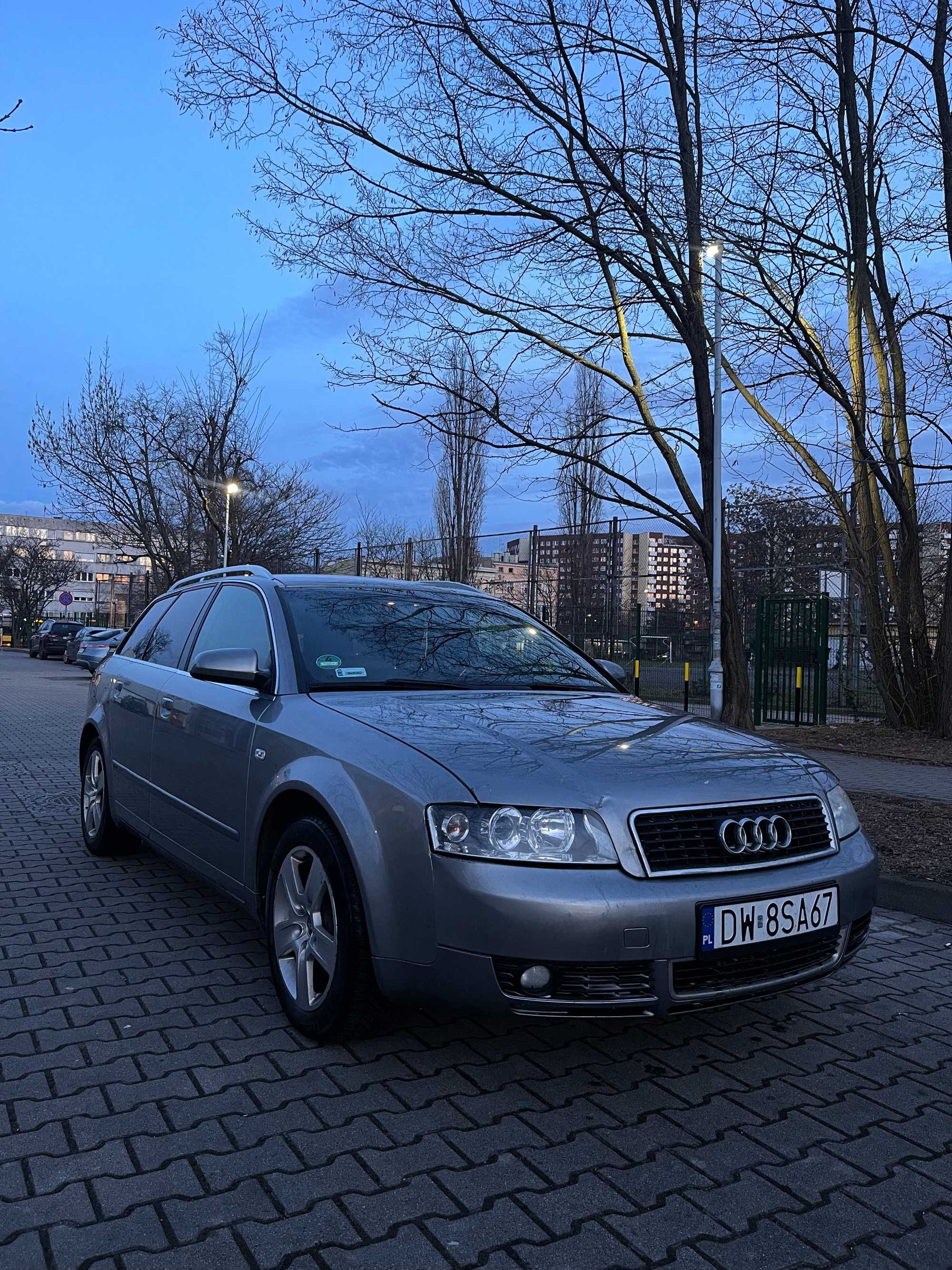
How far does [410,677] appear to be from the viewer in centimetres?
404

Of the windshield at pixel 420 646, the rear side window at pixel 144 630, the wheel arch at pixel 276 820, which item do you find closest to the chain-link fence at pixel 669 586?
the rear side window at pixel 144 630

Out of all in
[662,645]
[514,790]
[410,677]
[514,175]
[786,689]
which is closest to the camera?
[514,790]

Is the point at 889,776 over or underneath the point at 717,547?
underneath

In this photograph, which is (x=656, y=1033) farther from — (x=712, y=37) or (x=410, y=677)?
(x=712, y=37)

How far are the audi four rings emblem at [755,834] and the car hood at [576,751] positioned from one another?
75 mm

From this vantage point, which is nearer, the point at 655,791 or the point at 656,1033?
the point at 655,791

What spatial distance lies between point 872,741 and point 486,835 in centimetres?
1175

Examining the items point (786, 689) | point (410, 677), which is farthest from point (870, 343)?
point (410, 677)

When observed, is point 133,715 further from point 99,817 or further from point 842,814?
point 842,814

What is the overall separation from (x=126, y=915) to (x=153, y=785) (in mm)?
596

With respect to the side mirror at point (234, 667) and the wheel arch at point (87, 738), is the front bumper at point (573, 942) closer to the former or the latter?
the side mirror at point (234, 667)

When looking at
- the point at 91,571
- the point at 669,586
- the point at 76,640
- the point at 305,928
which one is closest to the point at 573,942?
the point at 305,928

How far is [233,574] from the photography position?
5.02 metres

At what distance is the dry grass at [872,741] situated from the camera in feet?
39.0
